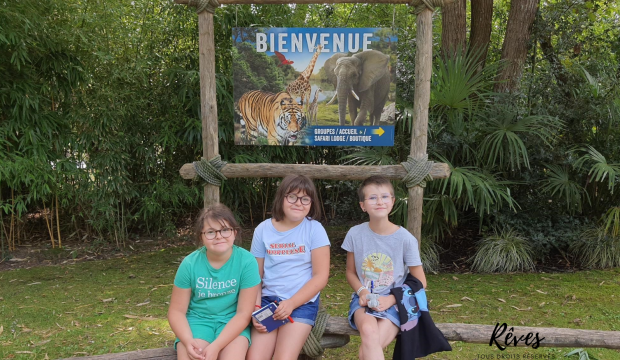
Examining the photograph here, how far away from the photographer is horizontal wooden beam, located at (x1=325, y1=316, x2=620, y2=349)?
7.25 ft

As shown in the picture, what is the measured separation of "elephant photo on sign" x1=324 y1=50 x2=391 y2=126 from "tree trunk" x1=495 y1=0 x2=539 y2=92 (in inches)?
72.9

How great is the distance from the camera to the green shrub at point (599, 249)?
430cm

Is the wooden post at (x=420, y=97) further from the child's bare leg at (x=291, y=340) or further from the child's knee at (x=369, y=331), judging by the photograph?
the child's bare leg at (x=291, y=340)

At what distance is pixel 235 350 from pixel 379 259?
779 mm

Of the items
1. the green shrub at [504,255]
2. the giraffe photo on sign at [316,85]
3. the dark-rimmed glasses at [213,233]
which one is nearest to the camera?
the dark-rimmed glasses at [213,233]

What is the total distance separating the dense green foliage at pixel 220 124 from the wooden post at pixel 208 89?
1326mm

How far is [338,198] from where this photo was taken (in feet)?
18.8

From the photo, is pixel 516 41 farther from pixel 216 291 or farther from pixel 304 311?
pixel 216 291

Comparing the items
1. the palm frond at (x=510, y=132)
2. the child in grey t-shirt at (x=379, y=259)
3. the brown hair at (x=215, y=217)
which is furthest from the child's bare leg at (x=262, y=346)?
the palm frond at (x=510, y=132)

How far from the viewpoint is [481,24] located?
15.6ft

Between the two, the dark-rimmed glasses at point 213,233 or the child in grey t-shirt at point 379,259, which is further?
the child in grey t-shirt at point 379,259

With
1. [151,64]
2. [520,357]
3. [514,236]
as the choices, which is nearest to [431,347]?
[520,357]

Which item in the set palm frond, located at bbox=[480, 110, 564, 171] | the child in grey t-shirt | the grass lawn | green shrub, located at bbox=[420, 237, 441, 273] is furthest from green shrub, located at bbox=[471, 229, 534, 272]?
the child in grey t-shirt

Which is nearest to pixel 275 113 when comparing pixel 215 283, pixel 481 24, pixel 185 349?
pixel 215 283
